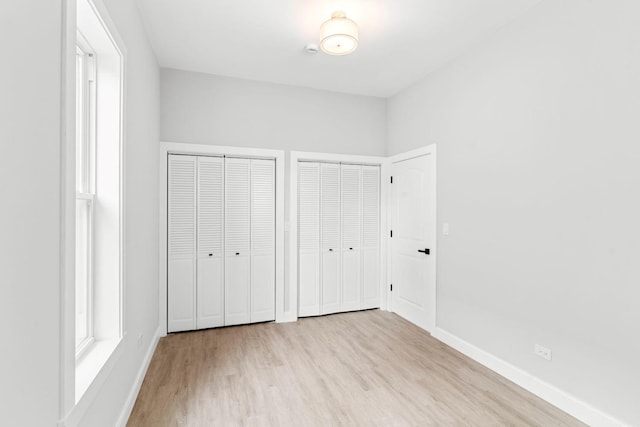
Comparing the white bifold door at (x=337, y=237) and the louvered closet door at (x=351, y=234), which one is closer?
the white bifold door at (x=337, y=237)

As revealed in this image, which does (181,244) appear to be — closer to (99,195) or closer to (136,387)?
(136,387)

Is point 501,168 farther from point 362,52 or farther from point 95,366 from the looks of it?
point 95,366

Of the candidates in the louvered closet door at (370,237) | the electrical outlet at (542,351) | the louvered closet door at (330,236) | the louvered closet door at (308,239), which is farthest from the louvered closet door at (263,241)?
the electrical outlet at (542,351)

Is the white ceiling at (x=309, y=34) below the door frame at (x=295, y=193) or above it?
above

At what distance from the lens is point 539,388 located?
7.75ft

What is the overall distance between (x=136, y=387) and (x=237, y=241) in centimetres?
177

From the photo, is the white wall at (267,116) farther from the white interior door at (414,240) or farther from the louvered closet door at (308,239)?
the white interior door at (414,240)

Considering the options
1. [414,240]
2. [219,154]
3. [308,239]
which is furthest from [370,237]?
[219,154]

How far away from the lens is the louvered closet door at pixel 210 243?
364 centimetres

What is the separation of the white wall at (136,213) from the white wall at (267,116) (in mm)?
373

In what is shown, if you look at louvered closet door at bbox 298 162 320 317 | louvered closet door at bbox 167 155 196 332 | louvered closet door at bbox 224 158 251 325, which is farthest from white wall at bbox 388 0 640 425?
louvered closet door at bbox 167 155 196 332
